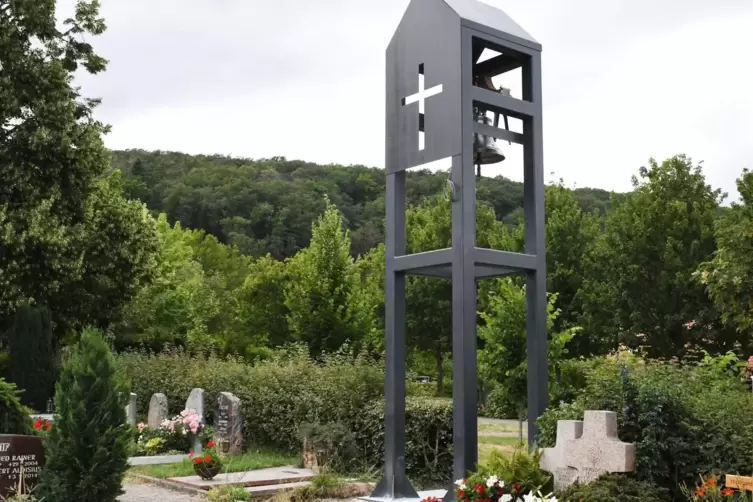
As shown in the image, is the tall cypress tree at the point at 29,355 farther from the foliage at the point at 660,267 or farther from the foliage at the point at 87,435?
the foliage at the point at 660,267

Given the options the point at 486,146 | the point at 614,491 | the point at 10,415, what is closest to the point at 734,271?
the point at 486,146

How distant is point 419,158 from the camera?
1058 cm

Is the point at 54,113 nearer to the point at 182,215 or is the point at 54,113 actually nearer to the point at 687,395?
the point at 687,395

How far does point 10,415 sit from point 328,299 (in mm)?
16388

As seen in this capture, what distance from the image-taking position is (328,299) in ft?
91.0

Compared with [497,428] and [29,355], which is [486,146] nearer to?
[497,428]

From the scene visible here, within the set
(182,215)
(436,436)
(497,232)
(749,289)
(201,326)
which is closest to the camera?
(436,436)

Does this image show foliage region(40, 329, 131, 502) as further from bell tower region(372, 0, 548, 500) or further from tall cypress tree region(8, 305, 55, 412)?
tall cypress tree region(8, 305, 55, 412)

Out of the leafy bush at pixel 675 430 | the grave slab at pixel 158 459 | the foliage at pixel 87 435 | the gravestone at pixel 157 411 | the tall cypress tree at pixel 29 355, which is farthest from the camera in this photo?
the tall cypress tree at pixel 29 355

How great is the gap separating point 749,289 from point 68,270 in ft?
63.4

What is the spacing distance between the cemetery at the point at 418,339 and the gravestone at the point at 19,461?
0.12 ft

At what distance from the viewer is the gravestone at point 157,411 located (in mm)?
20266

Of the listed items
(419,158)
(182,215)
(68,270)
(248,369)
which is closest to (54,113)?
(68,270)

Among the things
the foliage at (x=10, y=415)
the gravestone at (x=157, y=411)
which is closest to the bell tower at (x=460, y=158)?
the foliage at (x=10, y=415)
